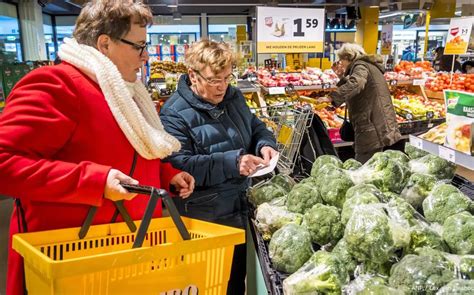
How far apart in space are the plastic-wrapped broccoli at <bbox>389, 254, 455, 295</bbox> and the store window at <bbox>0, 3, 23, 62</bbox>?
11146 millimetres

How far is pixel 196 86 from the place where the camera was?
212 centimetres

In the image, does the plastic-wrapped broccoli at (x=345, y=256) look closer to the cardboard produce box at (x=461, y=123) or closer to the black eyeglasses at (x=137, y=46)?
Result: the cardboard produce box at (x=461, y=123)

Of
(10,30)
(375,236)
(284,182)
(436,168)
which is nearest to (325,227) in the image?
(375,236)

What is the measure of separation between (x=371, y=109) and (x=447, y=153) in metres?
2.55

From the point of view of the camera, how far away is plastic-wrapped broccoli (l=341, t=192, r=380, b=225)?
1.48 metres

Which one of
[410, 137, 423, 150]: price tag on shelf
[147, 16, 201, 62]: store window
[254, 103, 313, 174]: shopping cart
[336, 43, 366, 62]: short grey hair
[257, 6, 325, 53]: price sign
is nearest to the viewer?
[410, 137, 423, 150]: price tag on shelf

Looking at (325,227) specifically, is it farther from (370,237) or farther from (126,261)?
(126,261)

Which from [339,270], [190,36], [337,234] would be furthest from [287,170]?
[190,36]

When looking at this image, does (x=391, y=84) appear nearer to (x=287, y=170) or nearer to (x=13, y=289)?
(x=287, y=170)

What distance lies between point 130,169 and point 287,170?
1199mm

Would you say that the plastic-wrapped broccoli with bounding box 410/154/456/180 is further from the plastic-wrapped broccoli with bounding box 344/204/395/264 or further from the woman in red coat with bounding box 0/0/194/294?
the woman in red coat with bounding box 0/0/194/294

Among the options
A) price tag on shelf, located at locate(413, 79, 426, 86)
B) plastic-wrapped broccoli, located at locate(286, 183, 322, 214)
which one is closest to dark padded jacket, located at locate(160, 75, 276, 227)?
plastic-wrapped broccoli, located at locate(286, 183, 322, 214)

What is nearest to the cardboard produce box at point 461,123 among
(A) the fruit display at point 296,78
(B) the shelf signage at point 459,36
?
(A) the fruit display at point 296,78

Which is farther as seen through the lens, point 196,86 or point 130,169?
point 196,86
